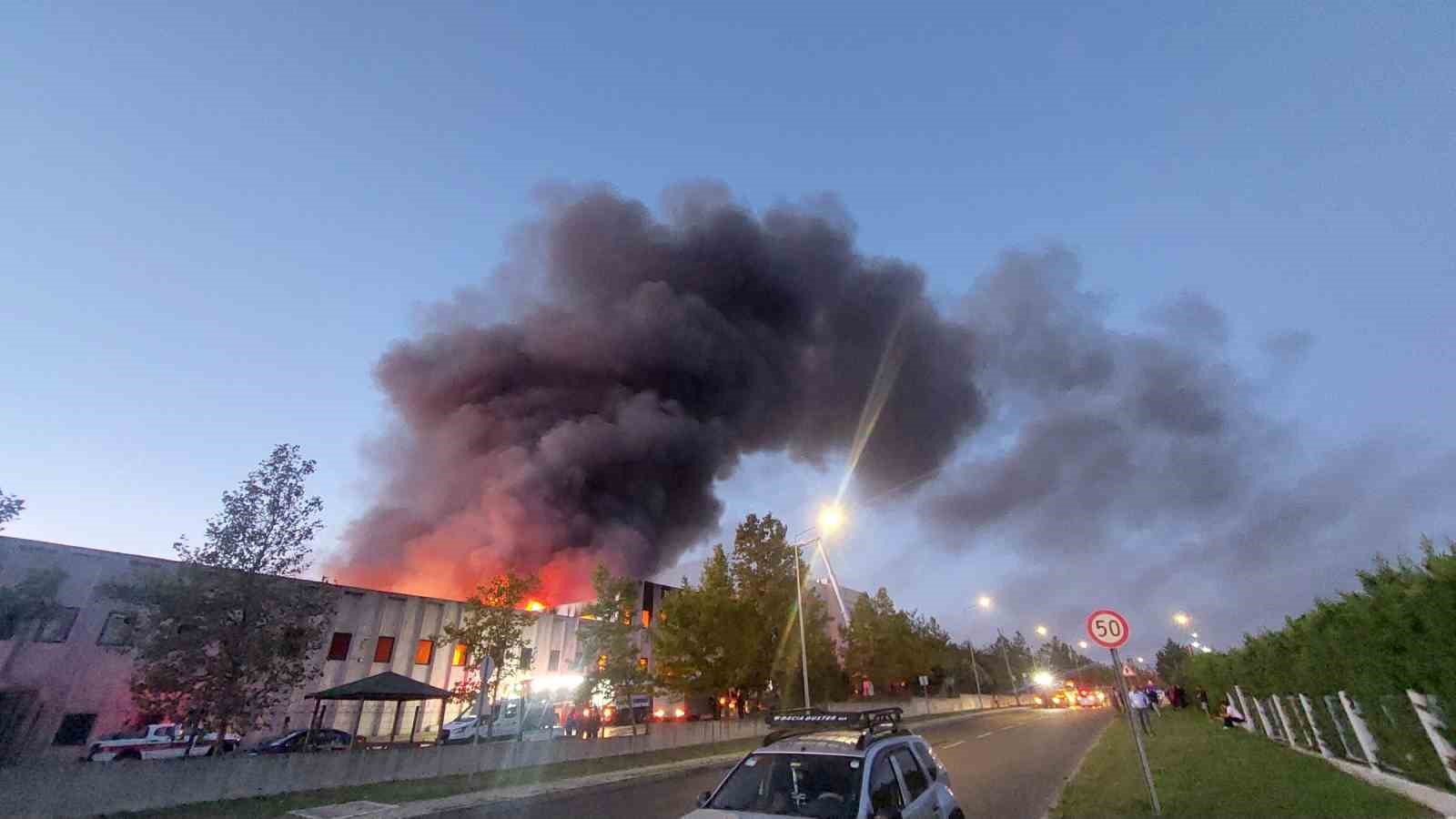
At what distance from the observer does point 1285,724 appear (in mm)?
17766

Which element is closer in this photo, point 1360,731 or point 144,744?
point 1360,731

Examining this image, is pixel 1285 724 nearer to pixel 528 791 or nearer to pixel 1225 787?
pixel 1225 787

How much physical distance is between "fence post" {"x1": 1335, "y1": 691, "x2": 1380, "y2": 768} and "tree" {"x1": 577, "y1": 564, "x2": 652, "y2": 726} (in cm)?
2399

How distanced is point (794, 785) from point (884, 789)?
0.79 metres

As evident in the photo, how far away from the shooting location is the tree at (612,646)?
28.9 m

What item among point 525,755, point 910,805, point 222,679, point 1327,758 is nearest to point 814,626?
point 525,755

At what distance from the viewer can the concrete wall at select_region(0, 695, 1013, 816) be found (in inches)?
389

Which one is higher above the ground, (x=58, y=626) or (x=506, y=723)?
(x=58, y=626)

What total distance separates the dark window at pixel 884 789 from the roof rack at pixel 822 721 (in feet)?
1.49

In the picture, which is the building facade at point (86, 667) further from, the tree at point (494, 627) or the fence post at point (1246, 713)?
the fence post at point (1246, 713)

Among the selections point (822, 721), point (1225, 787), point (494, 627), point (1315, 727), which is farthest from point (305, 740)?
point (1315, 727)

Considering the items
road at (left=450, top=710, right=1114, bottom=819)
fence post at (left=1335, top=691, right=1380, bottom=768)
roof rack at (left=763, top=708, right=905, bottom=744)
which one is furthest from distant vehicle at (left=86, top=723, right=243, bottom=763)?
fence post at (left=1335, top=691, right=1380, bottom=768)

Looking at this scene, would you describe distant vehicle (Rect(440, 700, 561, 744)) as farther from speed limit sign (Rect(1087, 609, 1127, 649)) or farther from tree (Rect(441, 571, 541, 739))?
speed limit sign (Rect(1087, 609, 1127, 649))

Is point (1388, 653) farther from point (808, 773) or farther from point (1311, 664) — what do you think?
point (808, 773)
